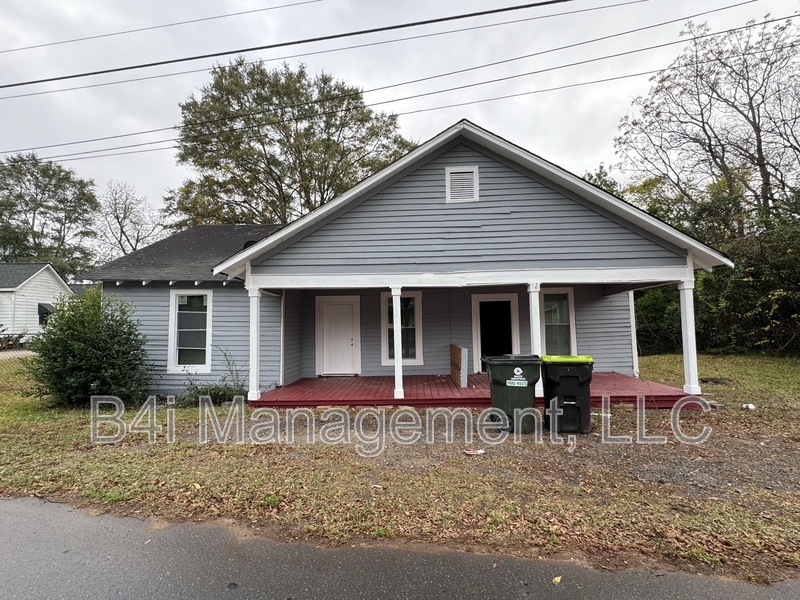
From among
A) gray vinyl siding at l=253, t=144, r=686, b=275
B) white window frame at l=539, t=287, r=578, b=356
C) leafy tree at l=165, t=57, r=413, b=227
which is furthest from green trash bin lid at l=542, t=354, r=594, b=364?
leafy tree at l=165, t=57, r=413, b=227

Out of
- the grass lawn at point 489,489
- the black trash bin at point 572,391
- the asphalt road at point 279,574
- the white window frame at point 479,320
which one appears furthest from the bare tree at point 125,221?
the black trash bin at point 572,391

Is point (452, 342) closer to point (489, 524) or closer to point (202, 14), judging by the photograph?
point (489, 524)

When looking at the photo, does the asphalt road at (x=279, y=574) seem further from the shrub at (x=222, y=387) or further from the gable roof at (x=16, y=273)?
the gable roof at (x=16, y=273)

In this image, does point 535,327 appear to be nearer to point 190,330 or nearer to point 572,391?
point 572,391

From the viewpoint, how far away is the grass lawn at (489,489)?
2824mm

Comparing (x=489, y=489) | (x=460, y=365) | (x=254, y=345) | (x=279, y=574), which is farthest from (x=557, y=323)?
(x=279, y=574)

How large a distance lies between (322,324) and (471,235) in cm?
444

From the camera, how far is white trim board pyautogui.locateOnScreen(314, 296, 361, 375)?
9664mm

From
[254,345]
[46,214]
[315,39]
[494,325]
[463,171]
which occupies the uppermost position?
[46,214]

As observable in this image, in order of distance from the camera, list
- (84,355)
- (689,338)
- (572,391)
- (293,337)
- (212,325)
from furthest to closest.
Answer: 1. (293,337)
2. (212,325)
3. (84,355)
4. (689,338)
5. (572,391)

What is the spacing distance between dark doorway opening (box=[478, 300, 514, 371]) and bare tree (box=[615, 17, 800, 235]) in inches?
401

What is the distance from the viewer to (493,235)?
7.46 metres

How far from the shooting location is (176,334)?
28.9 ft

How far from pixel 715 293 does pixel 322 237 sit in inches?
536
